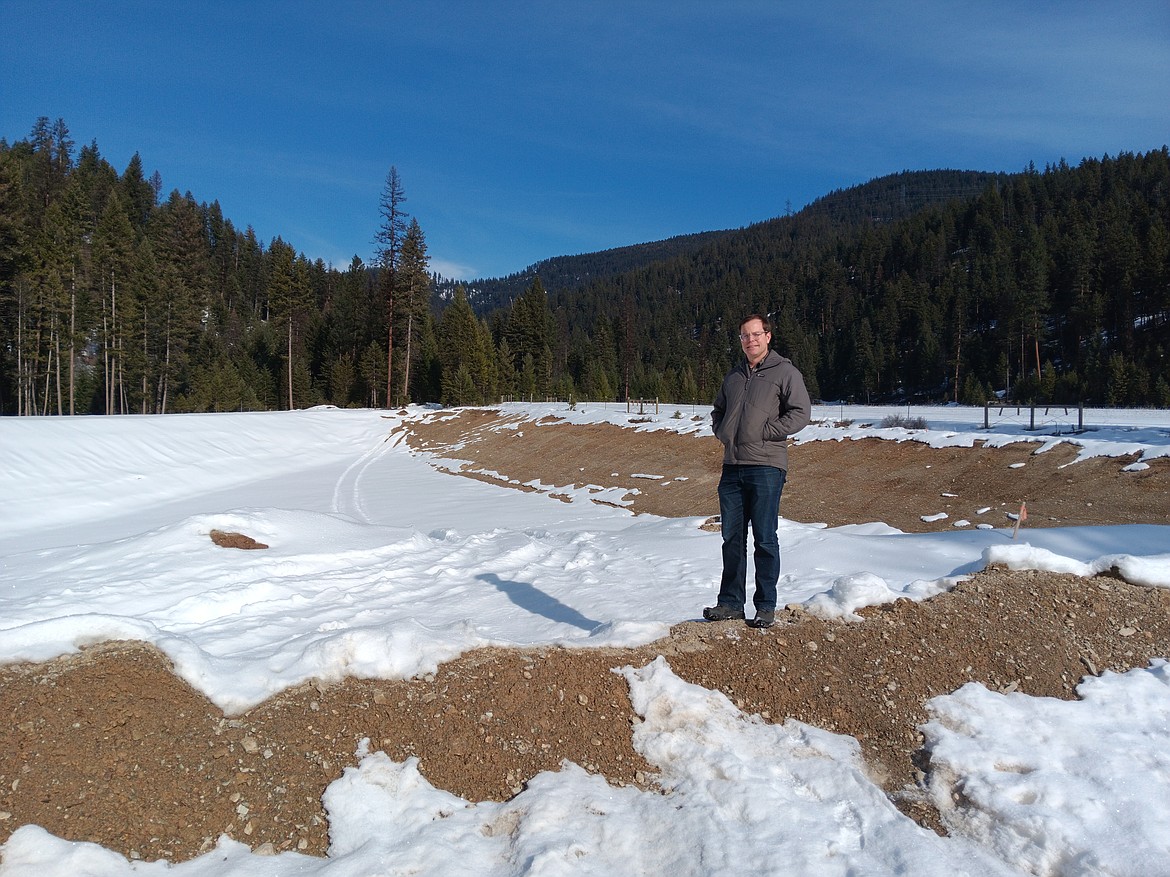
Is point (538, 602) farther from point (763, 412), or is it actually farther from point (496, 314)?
point (496, 314)

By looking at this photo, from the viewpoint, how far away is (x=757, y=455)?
14.9ft

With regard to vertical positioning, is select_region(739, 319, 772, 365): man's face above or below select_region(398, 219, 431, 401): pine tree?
below

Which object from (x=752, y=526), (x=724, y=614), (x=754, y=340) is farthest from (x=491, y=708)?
(x=754, y=340)

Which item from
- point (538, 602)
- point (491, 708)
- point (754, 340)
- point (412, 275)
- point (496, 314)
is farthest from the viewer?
point (496, 314)

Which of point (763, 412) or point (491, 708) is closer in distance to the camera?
point (491, 708)

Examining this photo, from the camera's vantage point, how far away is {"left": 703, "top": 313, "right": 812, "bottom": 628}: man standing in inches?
179

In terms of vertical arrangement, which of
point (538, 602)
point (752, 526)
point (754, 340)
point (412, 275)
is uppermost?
point (412, 275)

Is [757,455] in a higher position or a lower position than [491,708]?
higher

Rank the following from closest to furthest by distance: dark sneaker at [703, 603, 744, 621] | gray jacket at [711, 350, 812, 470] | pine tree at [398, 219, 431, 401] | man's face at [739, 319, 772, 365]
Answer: gray jacket at [711, 350, 812, 470], man's face at [739, 319, 772, 365], dark sneaker at [703, 603, 744, 621], pine tree at [398, 219, 431, 401]

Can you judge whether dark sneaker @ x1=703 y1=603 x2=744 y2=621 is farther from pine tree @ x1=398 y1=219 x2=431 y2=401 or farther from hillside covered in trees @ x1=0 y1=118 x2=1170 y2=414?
pine tree @ x1=398 y1=219 x2=431 y2=401

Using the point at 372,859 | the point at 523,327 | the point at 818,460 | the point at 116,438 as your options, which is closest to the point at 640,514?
the point at 818,460

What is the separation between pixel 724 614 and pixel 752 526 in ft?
2.35

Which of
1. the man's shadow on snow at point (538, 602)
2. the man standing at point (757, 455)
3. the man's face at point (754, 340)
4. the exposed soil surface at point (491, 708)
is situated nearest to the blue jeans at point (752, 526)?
the man standing at point (757, 455)

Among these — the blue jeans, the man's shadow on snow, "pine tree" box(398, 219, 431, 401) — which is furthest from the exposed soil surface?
"pine tree" box(398, 219, 431, 401)
